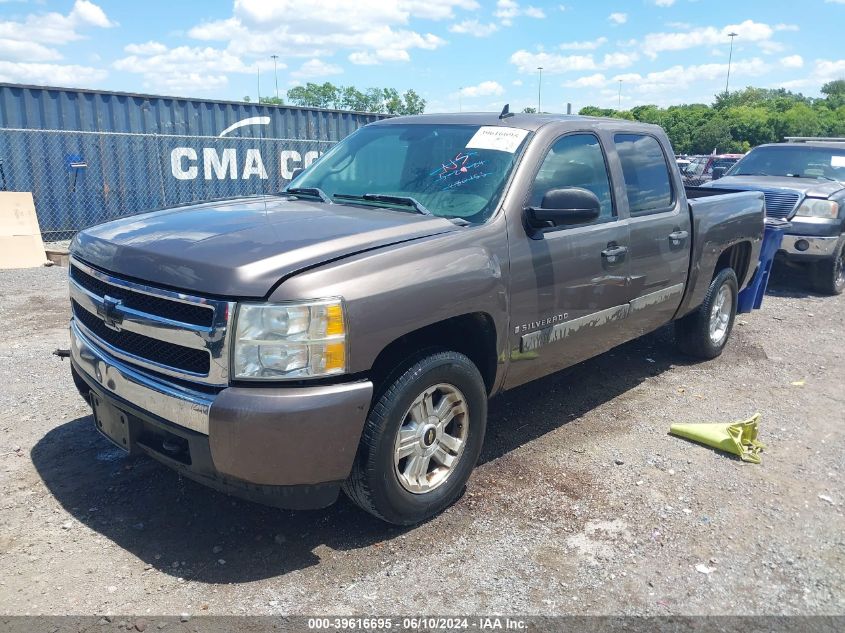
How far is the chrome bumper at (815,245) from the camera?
8.89 metres

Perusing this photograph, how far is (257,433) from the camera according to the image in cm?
266

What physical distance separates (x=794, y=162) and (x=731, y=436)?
7.55m

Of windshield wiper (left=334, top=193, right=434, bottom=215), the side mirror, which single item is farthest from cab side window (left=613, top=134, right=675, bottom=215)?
windshield wiper (left=334, top=193, right=434, bottom=215)

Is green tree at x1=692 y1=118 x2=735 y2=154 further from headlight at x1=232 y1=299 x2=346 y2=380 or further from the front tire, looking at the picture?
headlight at x1=232 y1=299 x2=346 y2=380

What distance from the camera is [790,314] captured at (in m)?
8.16

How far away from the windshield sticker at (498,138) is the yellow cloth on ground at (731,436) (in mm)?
2181

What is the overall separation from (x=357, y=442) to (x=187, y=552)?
0.96 metres

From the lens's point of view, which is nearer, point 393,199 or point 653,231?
point 393,199

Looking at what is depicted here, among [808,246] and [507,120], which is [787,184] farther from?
[507,120]

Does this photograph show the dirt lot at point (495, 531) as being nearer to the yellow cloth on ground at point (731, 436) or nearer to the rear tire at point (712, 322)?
the yellow cloth on ground at point (731, 436)

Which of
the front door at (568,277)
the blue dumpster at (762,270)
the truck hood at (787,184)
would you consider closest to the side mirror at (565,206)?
the front door at (568,277)

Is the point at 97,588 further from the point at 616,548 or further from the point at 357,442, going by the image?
the point at 616,548

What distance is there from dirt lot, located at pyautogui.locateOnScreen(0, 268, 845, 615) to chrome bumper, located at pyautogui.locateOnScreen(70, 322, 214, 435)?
0.68 m

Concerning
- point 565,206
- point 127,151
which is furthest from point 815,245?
point 127,151
